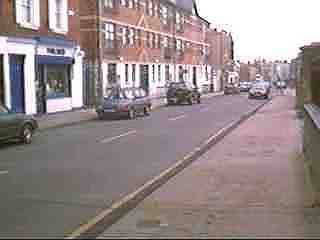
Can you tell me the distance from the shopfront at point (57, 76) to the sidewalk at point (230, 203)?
1881cm

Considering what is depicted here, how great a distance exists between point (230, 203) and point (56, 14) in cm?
2594

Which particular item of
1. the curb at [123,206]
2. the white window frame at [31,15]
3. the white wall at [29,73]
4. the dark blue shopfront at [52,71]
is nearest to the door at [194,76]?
the dark blue shopfront at [52,71]

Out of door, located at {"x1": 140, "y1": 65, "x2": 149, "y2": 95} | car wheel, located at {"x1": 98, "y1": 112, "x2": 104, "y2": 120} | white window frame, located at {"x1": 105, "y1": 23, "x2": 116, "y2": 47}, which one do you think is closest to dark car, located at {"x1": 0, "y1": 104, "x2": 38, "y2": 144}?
car wheel, located at {"x1": 98, "y1": 112, "x2": 104, "y2": 120}

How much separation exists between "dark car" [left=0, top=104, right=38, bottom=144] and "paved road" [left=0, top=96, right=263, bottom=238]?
37cm

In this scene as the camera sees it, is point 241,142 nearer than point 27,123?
Yes

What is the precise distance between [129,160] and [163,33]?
1881 inches

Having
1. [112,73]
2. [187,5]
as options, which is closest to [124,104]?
[112,73]

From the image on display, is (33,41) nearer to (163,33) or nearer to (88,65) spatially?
(88,65)

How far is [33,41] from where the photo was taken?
29312mm

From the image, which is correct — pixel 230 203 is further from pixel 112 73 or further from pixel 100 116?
pixel 112 73

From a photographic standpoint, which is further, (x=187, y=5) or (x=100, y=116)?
(x=187, y=5)

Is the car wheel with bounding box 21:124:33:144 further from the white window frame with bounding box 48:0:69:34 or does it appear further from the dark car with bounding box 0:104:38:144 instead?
the white window frame with bounding box 48:0:69:34

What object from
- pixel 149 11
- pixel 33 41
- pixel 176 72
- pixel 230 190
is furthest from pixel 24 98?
pixel 176 72

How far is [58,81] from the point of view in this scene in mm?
33125
